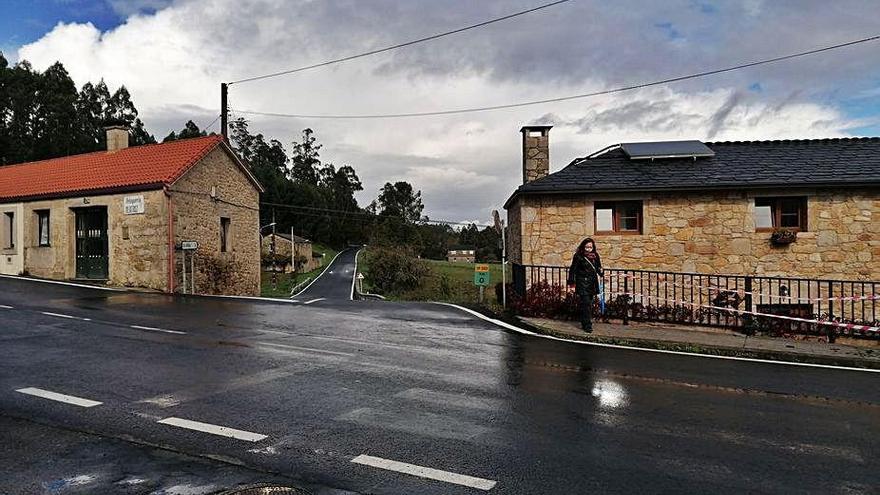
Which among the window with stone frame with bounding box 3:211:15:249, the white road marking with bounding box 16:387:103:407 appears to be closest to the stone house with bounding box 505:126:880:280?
the white road marking with bounding box 16:387:103:407

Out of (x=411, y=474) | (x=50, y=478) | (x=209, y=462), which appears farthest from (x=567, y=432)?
(x=50, y=478)

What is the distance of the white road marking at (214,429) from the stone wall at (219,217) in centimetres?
1687

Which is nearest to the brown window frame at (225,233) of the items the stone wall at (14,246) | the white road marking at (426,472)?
the stone wall at (14,246)

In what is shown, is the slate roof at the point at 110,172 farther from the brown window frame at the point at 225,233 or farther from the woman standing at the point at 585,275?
the woman standing at the point at 585,275

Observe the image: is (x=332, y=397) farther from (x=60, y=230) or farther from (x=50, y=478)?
(x=60, y=230)

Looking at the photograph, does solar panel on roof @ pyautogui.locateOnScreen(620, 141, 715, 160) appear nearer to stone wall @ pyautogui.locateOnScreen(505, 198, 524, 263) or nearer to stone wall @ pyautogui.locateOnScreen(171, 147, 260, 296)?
stone wall @ pyautogui.locateOnScreen(505, 198, 524, 263)

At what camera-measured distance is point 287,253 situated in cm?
7294

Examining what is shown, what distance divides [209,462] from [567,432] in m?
2.83

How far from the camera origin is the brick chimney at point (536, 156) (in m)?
17.7

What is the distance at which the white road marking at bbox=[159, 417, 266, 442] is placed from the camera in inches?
192

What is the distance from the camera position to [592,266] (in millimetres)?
11430

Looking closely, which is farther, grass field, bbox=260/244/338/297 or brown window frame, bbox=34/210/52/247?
grass field, bbox=260/244/338/297

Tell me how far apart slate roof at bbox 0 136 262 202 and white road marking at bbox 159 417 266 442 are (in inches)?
663

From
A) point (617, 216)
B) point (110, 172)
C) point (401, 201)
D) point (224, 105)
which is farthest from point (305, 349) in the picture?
point (401, 201)
